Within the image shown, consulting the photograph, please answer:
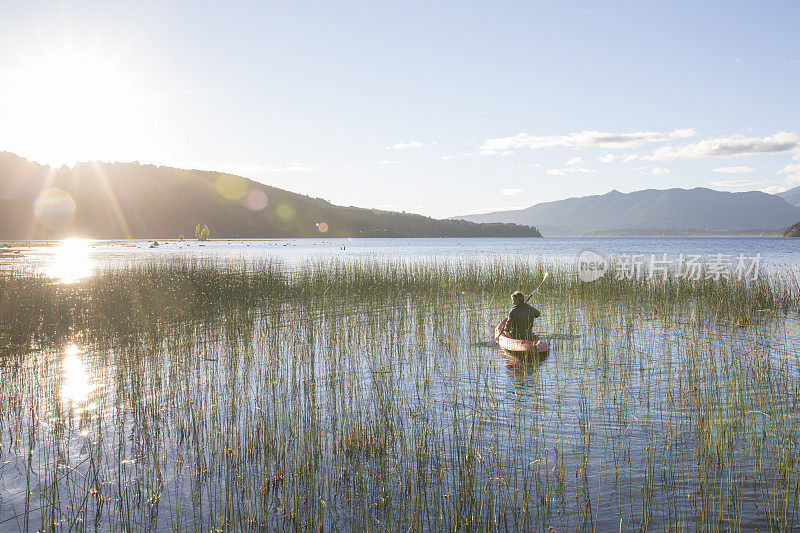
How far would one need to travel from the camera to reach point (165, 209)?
13025 centimetres

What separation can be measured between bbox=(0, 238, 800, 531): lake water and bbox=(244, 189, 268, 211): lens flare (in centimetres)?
13945

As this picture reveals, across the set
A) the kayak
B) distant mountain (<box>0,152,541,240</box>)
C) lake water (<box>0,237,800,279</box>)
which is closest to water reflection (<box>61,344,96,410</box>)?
the kayak

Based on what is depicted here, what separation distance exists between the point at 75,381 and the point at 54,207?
140040mm

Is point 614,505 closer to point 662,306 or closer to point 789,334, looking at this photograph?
point 789,334

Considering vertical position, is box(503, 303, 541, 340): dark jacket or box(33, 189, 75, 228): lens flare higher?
box(33, 189, 75, 228): lens flare

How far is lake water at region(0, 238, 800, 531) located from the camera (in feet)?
14.7

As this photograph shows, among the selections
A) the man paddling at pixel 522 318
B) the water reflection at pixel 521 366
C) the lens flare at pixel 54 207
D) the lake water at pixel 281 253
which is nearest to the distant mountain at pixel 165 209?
the lens flare at pixel 54 207

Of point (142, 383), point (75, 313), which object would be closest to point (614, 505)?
point (142, 383)

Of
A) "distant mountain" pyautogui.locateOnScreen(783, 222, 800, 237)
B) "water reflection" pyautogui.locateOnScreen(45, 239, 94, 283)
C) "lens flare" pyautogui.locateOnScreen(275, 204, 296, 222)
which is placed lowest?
"water reflection" pyautogui.locateOnScreen(45, 239, 94, 283)

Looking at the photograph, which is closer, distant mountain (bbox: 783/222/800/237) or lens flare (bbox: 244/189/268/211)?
distant mountain (bbox: 783/222/800/237)

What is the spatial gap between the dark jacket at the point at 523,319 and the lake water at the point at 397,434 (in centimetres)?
57

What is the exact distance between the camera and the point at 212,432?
5898mm

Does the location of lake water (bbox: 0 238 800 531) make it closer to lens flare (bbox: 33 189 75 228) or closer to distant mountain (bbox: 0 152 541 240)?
distant mountain (bbox: 0 152 541 240)

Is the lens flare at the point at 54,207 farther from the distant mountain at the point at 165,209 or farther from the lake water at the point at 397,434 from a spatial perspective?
the lake water at the point at 397,434
